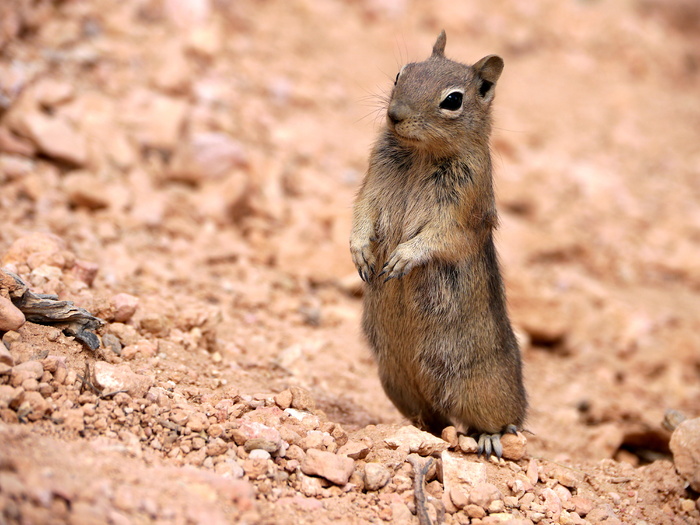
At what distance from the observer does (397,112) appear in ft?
13.9

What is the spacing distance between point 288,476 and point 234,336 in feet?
7.43

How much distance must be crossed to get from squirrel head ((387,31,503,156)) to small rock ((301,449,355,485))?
6.46 feet

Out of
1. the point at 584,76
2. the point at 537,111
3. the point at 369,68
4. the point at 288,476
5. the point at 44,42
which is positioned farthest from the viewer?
the point at 584,76

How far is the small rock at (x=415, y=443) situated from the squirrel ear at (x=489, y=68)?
8.13 feet

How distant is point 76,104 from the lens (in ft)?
24.9

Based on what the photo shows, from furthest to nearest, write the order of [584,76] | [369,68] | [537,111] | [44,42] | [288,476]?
[584,76], [537,111], [369,68], [44,42], [288,476]

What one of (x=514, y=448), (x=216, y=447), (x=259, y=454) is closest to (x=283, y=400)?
(x=259, y=454)

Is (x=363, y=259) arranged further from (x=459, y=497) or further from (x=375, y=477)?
(x=459, y=497)

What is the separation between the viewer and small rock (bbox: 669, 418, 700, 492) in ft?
14.4

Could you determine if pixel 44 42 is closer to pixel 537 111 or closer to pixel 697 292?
pixel 537 111

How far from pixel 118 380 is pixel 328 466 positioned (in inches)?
46.5

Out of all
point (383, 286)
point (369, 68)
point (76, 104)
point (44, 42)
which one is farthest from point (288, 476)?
point (369, 68)

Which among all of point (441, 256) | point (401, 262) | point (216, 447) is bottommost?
point (216, 447)

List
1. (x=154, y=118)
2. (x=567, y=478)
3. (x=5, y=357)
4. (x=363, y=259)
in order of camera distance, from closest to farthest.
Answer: (x=5, y=357), (x=567, y=478), (x=363, y=259), (x=154, y=118)
